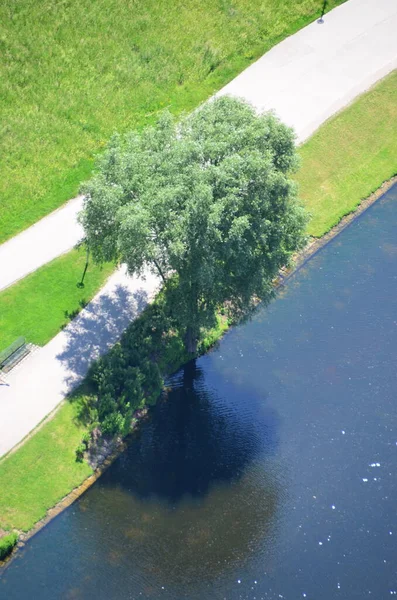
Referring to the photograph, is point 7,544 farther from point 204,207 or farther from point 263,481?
point 204,207

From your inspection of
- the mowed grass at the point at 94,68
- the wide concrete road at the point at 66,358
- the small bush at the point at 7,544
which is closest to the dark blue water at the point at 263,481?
the small bush at the point at 7,544

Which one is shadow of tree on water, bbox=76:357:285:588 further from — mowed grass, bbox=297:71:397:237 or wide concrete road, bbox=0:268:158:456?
mowed grass, bbox=297:71:397:237

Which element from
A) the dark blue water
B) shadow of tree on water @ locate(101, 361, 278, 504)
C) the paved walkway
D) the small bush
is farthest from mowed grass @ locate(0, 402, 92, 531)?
shadow of tree on water @ locate(101, 361, 278, 504)

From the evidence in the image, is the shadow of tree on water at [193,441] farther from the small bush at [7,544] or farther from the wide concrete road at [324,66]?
the wide concrete road at [324,66]

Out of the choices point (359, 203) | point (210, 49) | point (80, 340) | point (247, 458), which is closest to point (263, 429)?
point (247, 458)

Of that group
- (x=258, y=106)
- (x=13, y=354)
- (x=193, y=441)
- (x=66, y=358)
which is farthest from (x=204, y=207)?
(x=258, y=106)
